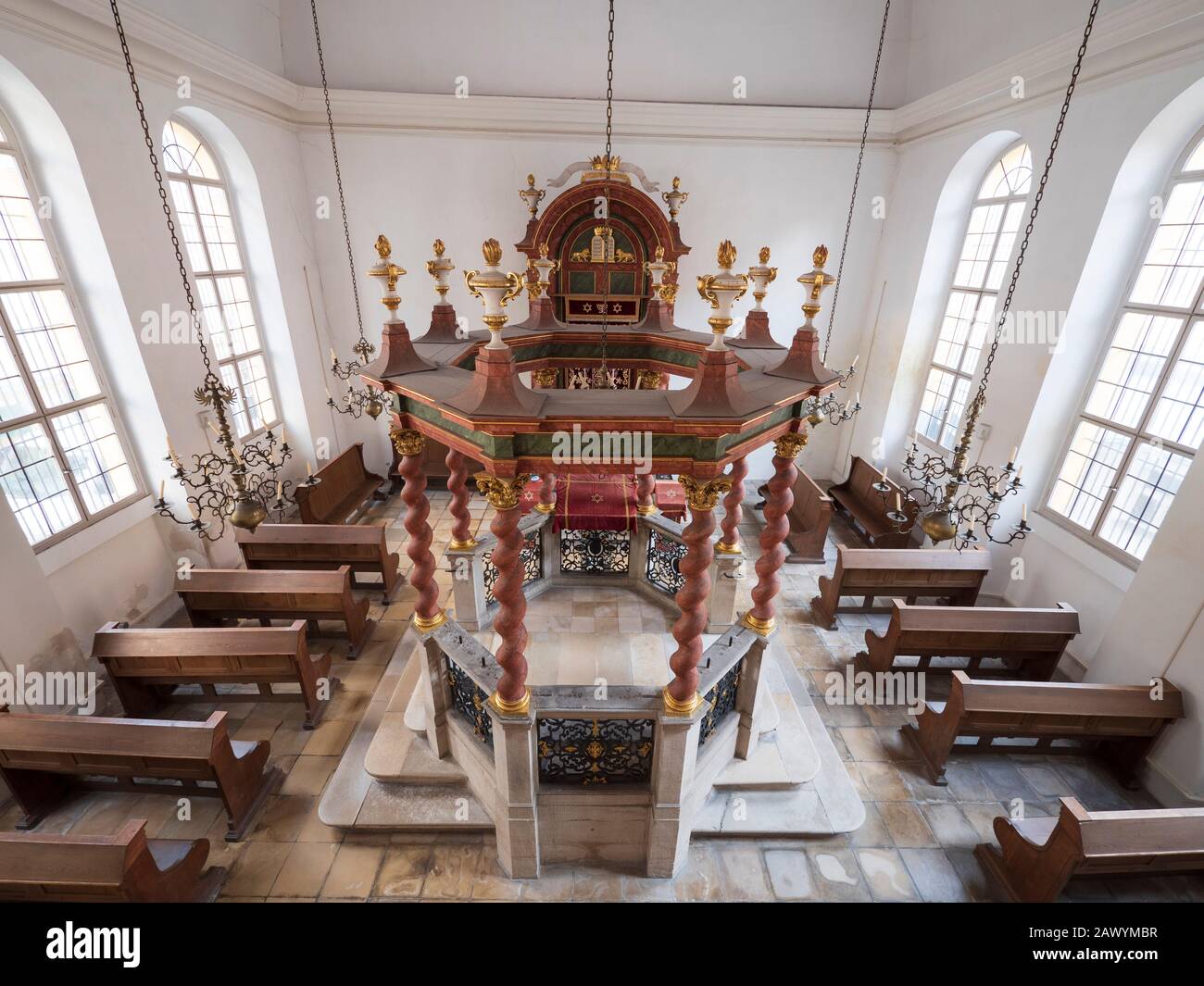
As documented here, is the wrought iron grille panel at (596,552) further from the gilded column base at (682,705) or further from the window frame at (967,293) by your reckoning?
the window frame at (967,293)

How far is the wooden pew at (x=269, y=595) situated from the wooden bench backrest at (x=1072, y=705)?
6.30 metres

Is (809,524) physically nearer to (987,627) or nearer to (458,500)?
(987,627)

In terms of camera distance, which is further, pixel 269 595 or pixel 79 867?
pixel 269 595

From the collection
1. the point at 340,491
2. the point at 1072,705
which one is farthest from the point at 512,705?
the point at 340,491

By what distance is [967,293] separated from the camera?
347 inches

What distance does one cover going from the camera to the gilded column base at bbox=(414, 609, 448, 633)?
493cm

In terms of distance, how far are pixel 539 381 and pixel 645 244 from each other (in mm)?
4084

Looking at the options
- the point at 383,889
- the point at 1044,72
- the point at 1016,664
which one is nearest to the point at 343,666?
the point at 383,889

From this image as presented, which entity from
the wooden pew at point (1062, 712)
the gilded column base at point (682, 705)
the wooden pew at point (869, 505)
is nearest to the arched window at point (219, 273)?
the gilded column base at point (682, 705)

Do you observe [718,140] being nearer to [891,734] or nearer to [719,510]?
[719,510]

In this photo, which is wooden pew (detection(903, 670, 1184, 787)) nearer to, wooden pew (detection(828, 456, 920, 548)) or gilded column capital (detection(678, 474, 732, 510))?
gilded column capital (detection(678, 474, 732, 510))

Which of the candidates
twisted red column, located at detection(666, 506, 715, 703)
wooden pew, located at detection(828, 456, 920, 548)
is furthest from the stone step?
wooden pew, located at detection(828, 456, 920, 548)

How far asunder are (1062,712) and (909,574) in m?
2.39

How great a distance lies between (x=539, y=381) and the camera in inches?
252
